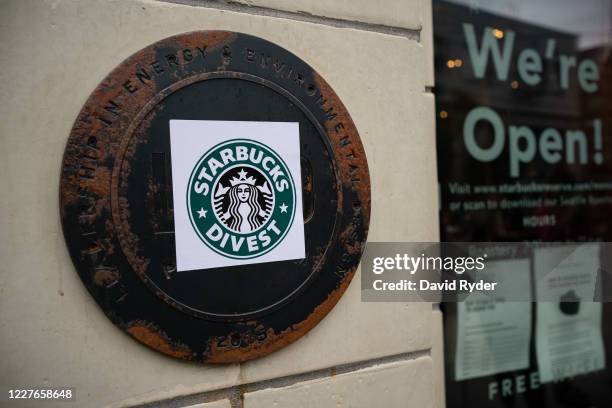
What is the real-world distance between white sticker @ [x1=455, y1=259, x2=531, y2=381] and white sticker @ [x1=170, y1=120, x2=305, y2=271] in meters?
1.32

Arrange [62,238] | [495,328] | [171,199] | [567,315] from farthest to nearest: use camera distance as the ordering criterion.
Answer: [567,315] → [495,328] → [171,199] → [62,238]

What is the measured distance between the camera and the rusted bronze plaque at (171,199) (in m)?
1.47

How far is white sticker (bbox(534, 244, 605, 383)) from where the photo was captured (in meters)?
2.87

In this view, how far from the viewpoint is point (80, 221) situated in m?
1.44

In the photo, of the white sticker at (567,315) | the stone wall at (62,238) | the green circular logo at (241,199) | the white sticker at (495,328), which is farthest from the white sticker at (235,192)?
the white sticker at (567,315)

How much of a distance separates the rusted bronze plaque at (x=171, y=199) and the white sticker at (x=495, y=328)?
1104mm

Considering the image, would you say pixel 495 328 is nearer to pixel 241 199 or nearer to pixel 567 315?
pixel 567 315

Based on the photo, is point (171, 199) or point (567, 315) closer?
point (171, 199)

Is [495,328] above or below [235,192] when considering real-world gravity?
below

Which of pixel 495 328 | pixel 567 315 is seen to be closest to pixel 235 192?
pixel 495 328

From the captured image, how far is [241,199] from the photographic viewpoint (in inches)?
64.6

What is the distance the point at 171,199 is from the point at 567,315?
237cm

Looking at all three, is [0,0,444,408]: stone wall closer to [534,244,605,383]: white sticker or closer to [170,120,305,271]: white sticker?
[170,120,305,271]: white sticker

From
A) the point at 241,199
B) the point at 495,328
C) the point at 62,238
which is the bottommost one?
the point at 495,328
